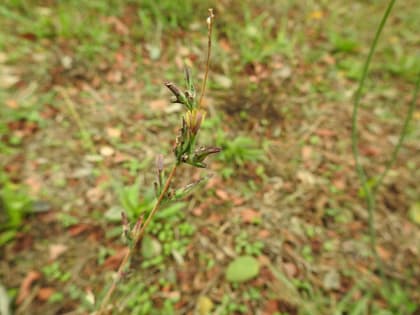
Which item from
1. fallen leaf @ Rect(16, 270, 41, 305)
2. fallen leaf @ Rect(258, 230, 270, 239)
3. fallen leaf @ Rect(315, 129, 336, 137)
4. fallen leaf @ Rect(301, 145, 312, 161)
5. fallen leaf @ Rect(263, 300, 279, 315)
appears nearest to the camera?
fallen leaf @ Rect(16, 270, 41, 305)

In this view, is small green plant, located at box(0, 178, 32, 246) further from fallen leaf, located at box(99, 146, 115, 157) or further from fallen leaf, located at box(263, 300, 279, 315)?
fallen leaf, located at box(263, 300, 279, 315)

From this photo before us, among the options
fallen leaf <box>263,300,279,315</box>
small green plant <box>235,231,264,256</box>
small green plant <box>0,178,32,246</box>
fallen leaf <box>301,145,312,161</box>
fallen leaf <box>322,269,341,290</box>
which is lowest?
fallen leaf <box>263,300,279,315</box>

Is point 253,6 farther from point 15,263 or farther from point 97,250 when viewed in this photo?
point 15,263

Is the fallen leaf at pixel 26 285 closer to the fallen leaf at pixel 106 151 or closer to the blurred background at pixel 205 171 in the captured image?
the blurred background at pixel 205 171

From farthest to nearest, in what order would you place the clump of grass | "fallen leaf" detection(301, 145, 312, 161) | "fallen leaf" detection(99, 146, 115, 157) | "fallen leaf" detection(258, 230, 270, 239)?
"fallen leaf" detection(301, 145, 312, 161) → "fallen leaf" detection(99, 146, 115, 157) → "fallen leaf" detection(258, 230, 270, 239) → the clump of grass

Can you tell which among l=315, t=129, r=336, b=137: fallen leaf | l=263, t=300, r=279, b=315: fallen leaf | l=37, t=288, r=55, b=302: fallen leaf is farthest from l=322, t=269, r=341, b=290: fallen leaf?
l=37, t=288, r=55, b=302: fallen leaf

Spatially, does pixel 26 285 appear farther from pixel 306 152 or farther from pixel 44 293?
pixel 306 152

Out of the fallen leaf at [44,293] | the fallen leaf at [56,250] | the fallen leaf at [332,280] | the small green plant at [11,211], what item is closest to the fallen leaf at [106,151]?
Answer: the small green plant at [11,211]
